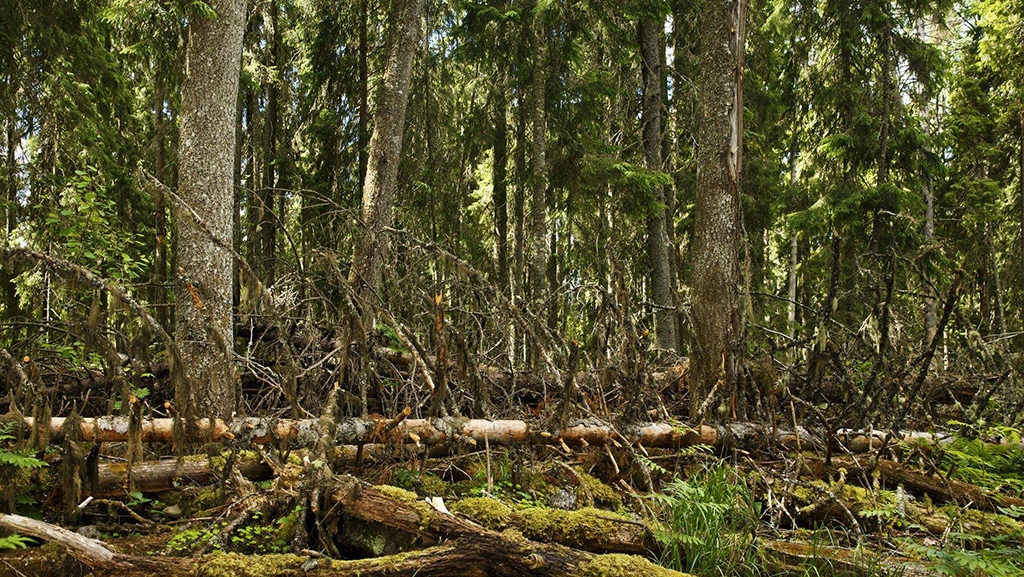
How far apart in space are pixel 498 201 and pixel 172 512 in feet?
38.7

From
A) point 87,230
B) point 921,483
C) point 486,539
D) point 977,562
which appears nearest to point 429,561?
point 486,539

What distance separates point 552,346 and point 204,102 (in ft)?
13.4

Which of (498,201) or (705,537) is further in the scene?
(498,201)

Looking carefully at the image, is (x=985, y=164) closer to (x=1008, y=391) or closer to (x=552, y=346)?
(x=1008, y=391)

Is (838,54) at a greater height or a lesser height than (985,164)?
greater

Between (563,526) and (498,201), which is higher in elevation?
(498,201)

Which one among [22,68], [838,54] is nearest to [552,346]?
[22,68]

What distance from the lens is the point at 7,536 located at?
267 cm

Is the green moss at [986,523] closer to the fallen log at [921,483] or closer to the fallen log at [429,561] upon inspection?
the fallen log at [921,483]

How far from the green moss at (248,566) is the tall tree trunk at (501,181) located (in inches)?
419

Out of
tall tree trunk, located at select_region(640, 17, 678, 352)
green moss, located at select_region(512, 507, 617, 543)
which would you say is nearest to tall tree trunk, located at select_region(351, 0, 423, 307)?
green moss, located at select_region(512, 507, 617, 543)

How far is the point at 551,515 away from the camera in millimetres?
3307

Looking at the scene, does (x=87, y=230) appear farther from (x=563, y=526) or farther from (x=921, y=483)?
(x=921, y=483)

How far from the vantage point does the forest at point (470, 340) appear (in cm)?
328
